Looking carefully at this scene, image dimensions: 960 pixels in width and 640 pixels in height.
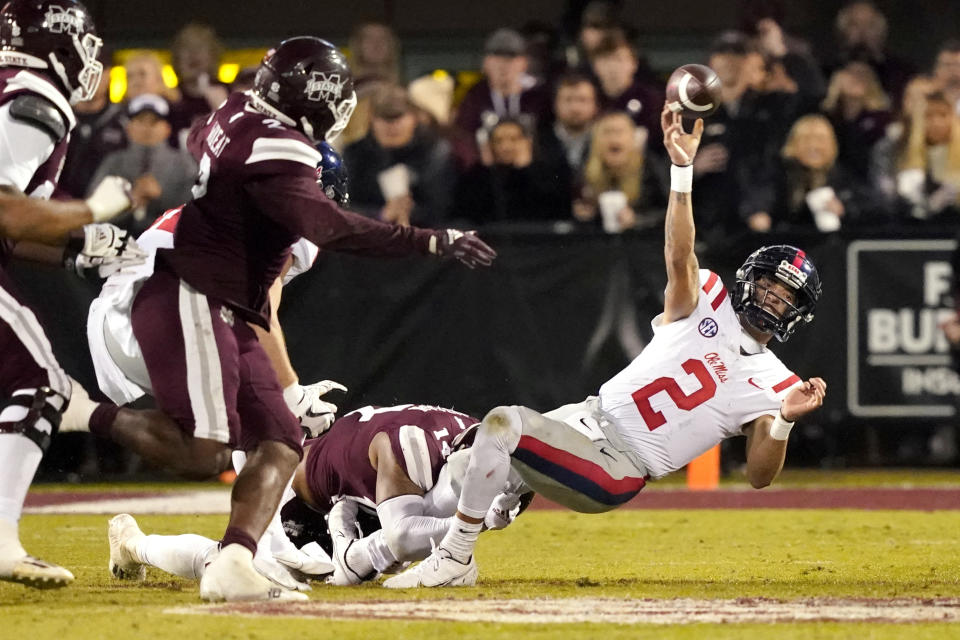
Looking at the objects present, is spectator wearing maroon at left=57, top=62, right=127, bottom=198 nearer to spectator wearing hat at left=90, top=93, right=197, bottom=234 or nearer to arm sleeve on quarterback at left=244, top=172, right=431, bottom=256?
spectator wearing hat at left=90, top=93, right=197, bottom=234

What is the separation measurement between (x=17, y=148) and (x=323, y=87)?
956mm

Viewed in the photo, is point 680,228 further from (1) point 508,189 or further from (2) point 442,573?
(1) point 508,189

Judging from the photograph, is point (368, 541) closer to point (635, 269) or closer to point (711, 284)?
point (711, 284)

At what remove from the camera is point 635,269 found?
31.8 ft

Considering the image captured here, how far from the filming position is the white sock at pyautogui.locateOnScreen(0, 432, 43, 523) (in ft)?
16.3

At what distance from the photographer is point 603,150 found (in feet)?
32.3

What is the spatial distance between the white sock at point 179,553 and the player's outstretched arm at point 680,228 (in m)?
1.91

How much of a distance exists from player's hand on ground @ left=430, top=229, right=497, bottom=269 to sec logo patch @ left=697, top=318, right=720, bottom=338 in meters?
1.35

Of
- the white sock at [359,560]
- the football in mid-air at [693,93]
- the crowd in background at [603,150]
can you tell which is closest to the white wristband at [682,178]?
the football in mid-air at [693,93]

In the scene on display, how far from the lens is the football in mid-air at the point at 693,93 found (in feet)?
20.3

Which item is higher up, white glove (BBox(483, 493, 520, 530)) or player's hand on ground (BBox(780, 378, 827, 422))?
player's hand on ground (BBox(780, 378, 827, 422))

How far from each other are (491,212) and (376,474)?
4.31 meters

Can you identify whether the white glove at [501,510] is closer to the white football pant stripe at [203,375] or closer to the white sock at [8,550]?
the white football pant stripe at [203,375]

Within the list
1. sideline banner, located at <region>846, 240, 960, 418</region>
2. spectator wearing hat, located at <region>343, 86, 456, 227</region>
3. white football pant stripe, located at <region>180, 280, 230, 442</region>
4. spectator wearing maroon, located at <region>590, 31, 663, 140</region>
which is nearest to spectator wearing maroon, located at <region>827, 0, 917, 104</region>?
spectator wearing maroon, located at <region>590, 31, 663, 140</region>
